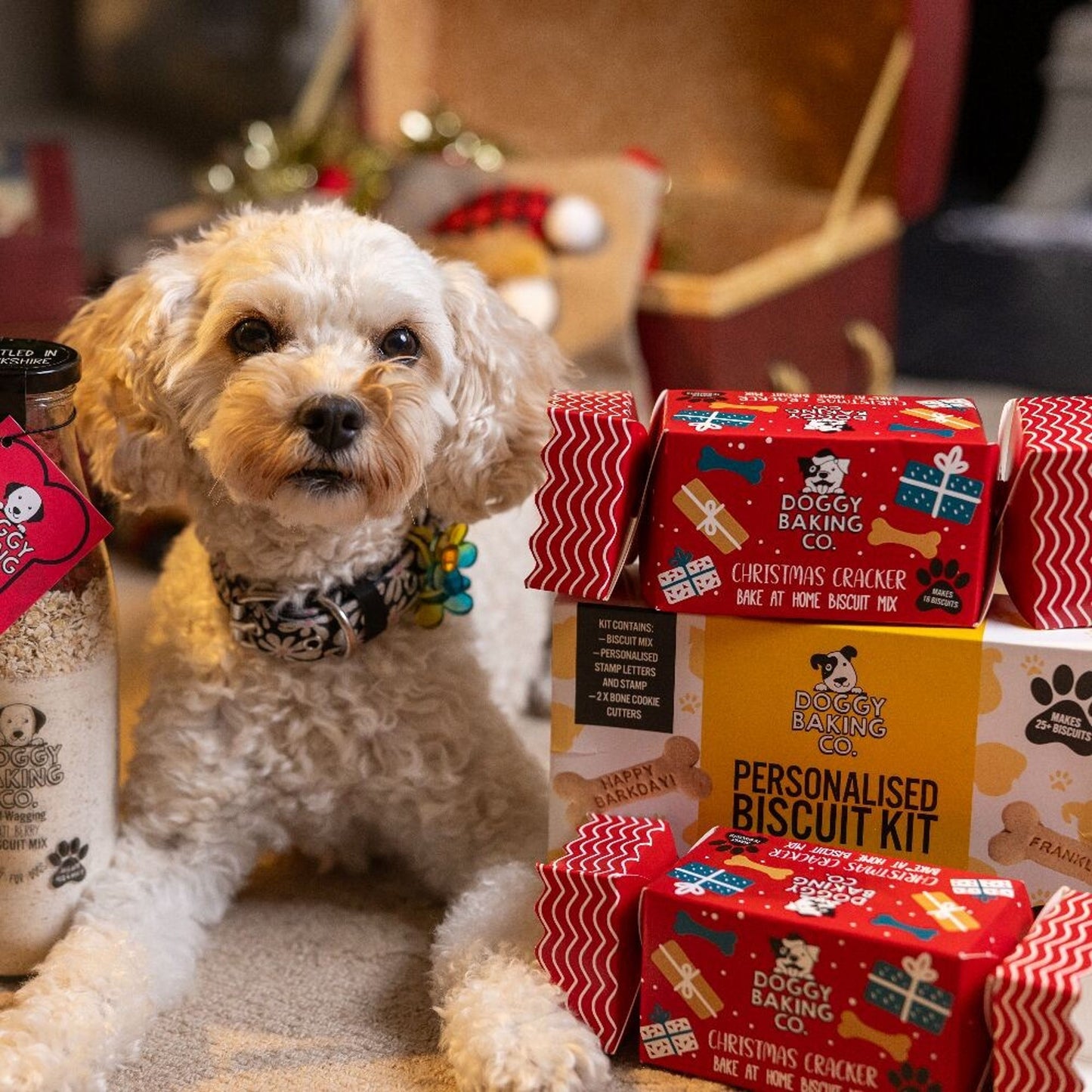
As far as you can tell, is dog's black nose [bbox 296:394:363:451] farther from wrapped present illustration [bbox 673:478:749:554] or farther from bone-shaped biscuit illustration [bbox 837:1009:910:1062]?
bone-shaped biscuit illustration [bbox 837:1009:910:1062]

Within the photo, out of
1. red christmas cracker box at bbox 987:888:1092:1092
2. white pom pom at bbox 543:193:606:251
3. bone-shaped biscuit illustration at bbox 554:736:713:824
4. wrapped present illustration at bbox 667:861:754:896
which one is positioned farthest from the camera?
white pom pom at bbox 543:193:606:251

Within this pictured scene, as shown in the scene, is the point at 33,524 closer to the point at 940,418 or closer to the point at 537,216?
the point at 940,418

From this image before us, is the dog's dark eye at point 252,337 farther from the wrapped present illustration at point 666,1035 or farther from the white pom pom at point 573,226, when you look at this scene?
the white pom pom at point 573,226

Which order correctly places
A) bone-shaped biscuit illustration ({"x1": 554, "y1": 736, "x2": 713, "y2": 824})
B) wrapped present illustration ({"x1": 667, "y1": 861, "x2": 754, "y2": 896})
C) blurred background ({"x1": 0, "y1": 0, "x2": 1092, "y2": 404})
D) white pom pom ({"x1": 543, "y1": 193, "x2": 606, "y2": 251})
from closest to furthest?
wrapped present illustration ({"x1": 667, "y1": 861, "x2": 754, "y2": 896}) → bone-shaped biscuit illustration ({"x1": 554, "y1": 736, "x2": 713, "y2": 824}) → white pom pom ({"x1": 543, "y1": 193, "x2": 606, "y2": 251}) → blurred background ({"x1": 0, "y1": 0, "x2": 1092, "y2": 404})

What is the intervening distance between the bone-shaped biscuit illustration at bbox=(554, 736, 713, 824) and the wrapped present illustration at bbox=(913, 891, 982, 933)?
0.64 feet

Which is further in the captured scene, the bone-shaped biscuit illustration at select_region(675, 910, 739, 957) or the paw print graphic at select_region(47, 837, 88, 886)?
the paw print graphic at select_region(47, 837, 88, 886)

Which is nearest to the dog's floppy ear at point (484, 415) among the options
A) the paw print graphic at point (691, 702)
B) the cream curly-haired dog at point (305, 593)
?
the cream curly-haired dog at point (305, 593)

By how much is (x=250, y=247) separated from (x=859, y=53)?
1.81 m

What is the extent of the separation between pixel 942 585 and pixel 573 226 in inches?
54.0

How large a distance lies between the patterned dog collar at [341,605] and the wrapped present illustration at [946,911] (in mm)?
474

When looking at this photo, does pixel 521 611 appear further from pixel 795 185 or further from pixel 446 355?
pixel 795 185

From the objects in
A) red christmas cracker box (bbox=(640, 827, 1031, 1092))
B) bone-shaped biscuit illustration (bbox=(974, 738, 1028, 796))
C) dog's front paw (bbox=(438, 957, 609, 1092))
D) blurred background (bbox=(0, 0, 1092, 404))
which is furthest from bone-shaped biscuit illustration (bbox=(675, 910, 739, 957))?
Result: blurred background (bbox=(0, 0, 1092, 404))

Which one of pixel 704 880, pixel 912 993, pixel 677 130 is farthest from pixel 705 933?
pixel 677 130

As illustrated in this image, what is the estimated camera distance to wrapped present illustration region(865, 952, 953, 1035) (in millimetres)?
964
